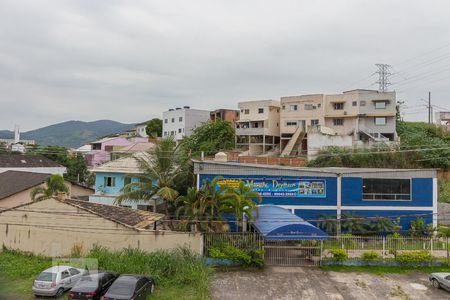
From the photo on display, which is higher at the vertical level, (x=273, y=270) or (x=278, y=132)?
(x=278, y=132)

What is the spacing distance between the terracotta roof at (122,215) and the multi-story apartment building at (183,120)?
160ft

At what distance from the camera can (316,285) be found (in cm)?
1812

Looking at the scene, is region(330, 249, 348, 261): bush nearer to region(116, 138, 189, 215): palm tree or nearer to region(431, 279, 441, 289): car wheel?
region(431, 279, 441, 289): car wheel

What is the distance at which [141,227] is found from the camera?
2039cm

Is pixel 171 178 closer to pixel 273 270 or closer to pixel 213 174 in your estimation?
pixel 213 174

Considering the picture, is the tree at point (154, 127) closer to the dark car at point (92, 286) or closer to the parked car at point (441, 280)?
the dark car at point (92, 286)

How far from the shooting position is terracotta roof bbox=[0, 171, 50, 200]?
3161cm

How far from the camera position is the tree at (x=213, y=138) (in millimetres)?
53812

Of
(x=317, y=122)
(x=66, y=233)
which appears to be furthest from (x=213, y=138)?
(x=66, y=233)

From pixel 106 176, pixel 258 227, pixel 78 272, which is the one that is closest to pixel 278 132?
pixel 106 176

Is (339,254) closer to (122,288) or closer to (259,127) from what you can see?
(122,288)

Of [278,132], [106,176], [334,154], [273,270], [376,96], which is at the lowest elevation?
[273,270]

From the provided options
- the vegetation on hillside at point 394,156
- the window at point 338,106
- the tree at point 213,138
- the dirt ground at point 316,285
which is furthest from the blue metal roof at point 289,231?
the window at point 338,106

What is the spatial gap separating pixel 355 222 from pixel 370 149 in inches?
695
